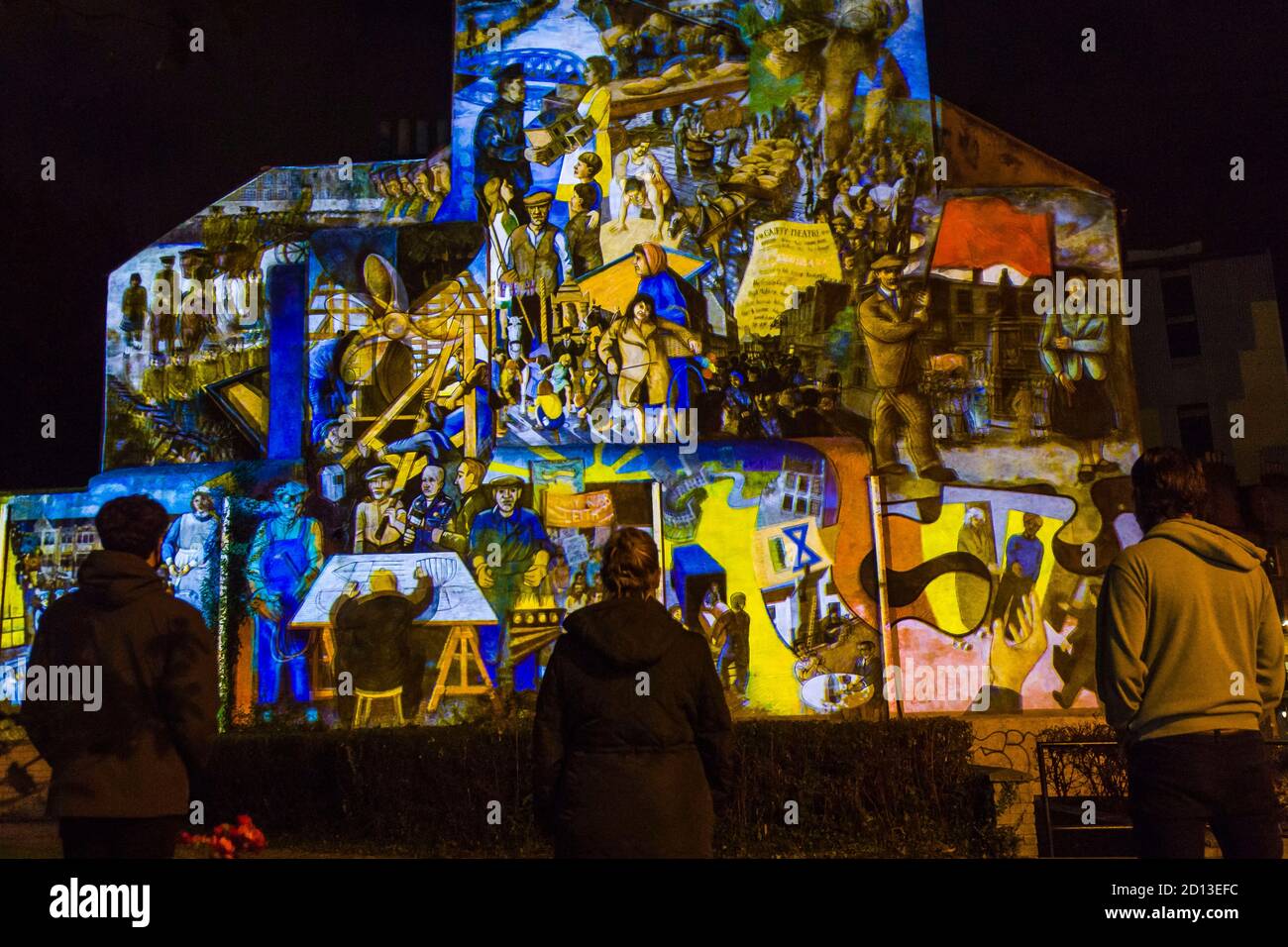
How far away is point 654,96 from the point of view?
63.4 feet

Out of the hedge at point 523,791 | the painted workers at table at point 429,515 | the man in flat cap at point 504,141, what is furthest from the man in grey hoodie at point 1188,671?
the man in flat cap at point 504,141

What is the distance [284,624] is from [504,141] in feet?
28.1

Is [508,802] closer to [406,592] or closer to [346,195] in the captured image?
[406,592]

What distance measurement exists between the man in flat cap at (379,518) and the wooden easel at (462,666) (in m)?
1.67

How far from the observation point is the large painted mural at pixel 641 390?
17.7m

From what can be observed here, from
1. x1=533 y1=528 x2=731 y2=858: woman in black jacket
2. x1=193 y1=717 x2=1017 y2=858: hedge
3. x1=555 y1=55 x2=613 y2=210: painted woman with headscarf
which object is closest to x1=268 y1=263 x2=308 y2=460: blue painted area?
x1=555 y1=55 x2=613 y2=210: painted woman with headscarf

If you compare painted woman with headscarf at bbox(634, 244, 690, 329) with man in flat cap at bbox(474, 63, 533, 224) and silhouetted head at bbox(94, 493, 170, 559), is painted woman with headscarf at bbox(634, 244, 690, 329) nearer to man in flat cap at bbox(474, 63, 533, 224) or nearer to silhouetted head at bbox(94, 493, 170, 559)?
man in flat cap at bbox(474, 63, 533, 224)

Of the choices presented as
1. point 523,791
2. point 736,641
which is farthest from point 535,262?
point 523,791

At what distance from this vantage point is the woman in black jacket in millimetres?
4582

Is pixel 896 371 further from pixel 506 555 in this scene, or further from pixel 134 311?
pixel 134 311

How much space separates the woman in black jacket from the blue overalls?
13941 millimetres

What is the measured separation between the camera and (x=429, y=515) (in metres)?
18.3

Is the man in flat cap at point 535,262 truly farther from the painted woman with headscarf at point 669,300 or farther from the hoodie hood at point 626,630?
the hoodie hood at point 626,630
